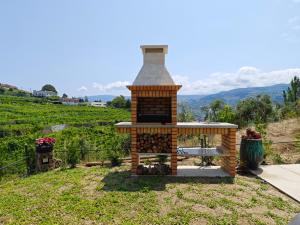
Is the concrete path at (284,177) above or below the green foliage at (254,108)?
below

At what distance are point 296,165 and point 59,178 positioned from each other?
614 cm

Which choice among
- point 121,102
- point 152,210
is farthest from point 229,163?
point 121,102

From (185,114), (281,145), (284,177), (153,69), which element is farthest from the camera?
(185,114)

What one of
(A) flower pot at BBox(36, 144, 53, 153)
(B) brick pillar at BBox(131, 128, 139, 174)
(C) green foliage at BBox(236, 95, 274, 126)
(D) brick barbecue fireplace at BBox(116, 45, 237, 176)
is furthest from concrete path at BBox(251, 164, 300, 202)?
(C) green foliage at BBox(236, 95, 274, 126)

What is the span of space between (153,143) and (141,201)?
75.4 inches

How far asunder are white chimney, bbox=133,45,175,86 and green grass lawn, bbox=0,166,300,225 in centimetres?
227

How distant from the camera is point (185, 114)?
1549cm

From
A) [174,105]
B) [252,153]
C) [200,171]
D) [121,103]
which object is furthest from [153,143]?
[121,103]

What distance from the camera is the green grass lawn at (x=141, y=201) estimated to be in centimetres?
381

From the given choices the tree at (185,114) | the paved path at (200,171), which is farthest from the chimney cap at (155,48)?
the tree at (185,114)

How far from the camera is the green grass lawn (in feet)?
12.5

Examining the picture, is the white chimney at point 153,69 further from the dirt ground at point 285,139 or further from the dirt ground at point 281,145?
the dirt ground at point 285,139

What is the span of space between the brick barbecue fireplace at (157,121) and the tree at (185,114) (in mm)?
7903

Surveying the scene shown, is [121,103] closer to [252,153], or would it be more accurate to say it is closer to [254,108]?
[254,108]
